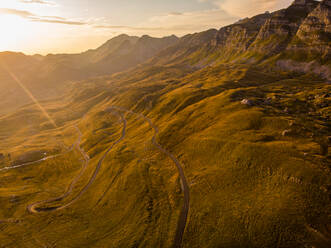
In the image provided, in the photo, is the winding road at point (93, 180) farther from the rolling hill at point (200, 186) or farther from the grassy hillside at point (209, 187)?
the grassy hillside at point (209, 187)

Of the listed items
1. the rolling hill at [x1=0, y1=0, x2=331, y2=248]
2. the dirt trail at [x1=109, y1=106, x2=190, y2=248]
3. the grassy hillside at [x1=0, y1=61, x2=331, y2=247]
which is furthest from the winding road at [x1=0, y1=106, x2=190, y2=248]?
the grassy hillside at [x1=0, y1=61, x2=331, y2=247]

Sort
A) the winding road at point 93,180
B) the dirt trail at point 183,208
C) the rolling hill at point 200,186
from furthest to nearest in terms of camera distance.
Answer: the winding road at point 93,180 → the dirt trail at point 183,208 → the rolling hill at point 200,186

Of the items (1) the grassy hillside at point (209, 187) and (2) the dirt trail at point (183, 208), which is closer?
(1) the grassy hillside at point (209, 187)

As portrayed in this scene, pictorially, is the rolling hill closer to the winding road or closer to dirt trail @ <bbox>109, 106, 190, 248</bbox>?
dirt trail @ <bbox>109, 106, 190, 248</bbox>

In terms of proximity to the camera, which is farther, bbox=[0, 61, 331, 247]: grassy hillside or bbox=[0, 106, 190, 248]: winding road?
bbox=[0, 106, 190, 248]: winding road

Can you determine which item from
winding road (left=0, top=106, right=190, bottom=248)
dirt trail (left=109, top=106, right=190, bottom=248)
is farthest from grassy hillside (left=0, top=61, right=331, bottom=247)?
winding road (left=0, top=106, right=190, bottom=248)

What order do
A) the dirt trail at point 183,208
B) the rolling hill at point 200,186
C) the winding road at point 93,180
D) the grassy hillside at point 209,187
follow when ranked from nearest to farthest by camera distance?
the grassy hillside at point 209,187 → the rolling hill at point 200,186 → the dirt trail at point 183,208 → the winding road at point 93,180

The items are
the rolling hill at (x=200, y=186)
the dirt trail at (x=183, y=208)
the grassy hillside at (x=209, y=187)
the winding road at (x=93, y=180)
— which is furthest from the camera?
the winding road at (x=93, y=180)

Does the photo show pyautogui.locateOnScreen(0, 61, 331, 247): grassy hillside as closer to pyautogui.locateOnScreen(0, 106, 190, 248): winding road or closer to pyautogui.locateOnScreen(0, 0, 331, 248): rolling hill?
pyautogui.locateOnScreen(0, 0, 331, 248): rolling hill

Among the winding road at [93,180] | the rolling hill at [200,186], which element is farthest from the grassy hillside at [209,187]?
the winding road at [93,180]

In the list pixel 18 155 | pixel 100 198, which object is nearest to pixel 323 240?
pixel 100 198

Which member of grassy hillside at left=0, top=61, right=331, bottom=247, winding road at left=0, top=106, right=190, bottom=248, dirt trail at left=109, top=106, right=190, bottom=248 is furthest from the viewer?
winding road at left=0, top=106, right=190, bottom=248

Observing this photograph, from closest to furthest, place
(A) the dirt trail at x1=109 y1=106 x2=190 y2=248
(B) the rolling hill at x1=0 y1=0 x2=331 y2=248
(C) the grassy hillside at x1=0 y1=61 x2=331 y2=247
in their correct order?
(C) the grassy hillside at x1=0 y1=61 x2=331 y2=247 < (B) the rolling hill at x1=0 y1=0 x2=331 y2=248 < (A) the dirt trail at x1=109 y1=106 x2=190 y2=248
